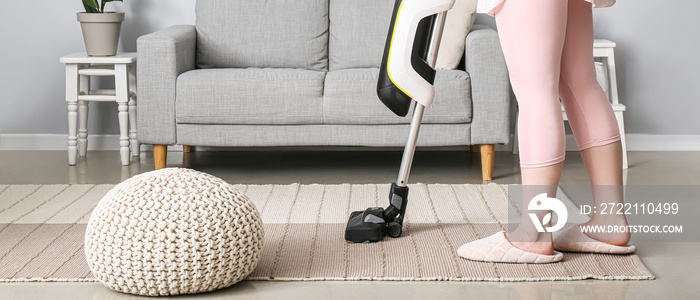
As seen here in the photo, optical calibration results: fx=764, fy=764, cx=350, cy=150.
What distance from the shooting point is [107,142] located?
3795 mm

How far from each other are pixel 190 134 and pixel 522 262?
1644 mm

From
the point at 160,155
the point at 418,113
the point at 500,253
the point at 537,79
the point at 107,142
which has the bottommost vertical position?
the point at 107,142

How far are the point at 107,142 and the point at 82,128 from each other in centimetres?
28

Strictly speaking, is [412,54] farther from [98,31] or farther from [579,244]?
[98,31]

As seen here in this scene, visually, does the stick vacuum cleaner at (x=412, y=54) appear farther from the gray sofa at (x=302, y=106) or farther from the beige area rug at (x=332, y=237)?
the gray sofa at (x=302, y=106)

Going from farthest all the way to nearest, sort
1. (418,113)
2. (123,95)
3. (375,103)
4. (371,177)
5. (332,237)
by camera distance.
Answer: (123,95) → (371,177) → (375,103) → (332,237) → (418,113)

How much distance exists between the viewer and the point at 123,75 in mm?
3334

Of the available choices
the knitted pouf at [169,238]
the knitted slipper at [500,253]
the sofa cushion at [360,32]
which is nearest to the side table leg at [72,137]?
the sofa cushion at [360,32]

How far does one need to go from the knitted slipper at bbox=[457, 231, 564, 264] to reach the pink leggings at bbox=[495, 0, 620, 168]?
0.69ft

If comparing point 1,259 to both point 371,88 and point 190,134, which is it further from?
point 371,88

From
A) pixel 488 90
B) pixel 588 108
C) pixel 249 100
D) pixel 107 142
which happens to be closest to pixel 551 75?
pixel 588 108

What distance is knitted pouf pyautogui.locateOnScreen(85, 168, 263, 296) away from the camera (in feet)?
5.10

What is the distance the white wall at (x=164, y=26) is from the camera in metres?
3.72

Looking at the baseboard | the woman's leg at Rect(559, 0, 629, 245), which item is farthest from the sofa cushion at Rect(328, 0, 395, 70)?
the woman's leg at Rect(559, 0, 629, 245)
